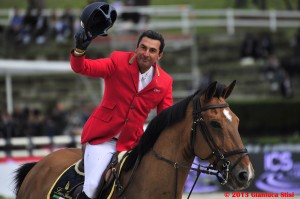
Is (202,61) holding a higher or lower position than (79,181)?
lower

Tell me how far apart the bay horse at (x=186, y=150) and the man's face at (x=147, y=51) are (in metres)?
0.50

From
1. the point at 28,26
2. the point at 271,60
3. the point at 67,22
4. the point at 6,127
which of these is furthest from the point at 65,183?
the point at 28,26

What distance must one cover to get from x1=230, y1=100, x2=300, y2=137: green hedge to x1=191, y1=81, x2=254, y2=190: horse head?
1766 cm

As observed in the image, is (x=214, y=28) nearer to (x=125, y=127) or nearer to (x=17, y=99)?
(x=17, y=99)

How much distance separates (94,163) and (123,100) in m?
0.63

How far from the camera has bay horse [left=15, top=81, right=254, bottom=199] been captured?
20.5 feet

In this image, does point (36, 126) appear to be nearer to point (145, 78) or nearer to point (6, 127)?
point (6, 127)

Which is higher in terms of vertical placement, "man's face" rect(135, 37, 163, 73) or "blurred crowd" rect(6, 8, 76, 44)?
"man's face" rect(135, 37, 163, 73)

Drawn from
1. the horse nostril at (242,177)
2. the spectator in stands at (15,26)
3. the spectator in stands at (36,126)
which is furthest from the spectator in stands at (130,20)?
the horse nostril at (242,177)

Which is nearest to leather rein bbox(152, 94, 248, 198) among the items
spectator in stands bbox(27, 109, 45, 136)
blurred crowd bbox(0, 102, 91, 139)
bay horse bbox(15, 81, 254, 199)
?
bay horse bbox(15, 81, 254, 199)

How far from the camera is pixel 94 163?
6973 mm

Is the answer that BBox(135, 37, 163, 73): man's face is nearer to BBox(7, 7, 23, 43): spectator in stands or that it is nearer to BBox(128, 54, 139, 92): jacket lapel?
BBox(128, 54, 139, 92): jacket lapel

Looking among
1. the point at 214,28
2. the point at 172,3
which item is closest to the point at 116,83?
the point at 214,28

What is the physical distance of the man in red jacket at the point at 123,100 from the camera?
273 inches
